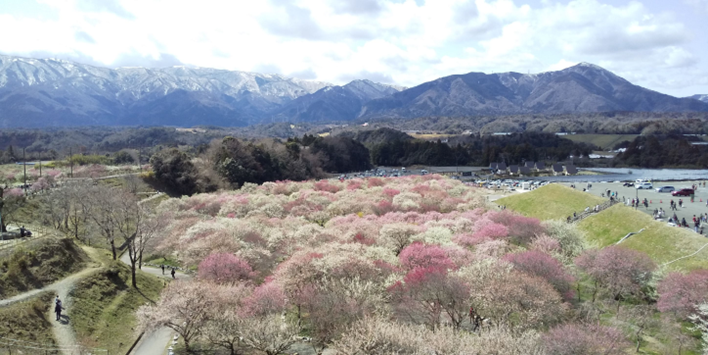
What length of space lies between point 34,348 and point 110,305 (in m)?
6.58

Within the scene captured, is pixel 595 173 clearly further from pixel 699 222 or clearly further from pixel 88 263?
pixel 88 263

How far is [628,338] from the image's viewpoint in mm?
21453

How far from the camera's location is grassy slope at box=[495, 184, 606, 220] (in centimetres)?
4856

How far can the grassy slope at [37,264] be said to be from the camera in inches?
971

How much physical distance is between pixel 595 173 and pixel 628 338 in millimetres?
93610

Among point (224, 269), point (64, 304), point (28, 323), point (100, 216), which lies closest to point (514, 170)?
point (100, 216)

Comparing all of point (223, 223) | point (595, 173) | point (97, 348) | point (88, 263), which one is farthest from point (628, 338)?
point (595, 173)

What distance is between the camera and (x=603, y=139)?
163m

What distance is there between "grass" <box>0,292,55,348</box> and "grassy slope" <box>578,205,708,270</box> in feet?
122

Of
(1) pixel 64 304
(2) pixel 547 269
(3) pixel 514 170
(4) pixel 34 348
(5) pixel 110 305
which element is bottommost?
(5) pixel 110 305

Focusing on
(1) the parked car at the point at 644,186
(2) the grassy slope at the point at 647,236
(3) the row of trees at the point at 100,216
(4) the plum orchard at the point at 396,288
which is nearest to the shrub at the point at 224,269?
(4) the plum orchard at the point at 396,288

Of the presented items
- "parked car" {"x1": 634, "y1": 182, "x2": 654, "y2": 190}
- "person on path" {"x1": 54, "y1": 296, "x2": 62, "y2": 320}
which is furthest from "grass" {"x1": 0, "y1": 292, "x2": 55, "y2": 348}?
"parked car" {"x1": 634, "y1": 182, "x2": 654, "y2": 190}

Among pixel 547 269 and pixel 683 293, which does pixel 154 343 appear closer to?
pixel 547 269

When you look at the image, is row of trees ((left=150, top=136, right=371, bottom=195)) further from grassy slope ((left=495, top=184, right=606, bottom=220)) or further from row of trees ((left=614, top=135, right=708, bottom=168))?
row of trees ((left=614, top=135, right=708, bottom=168))
